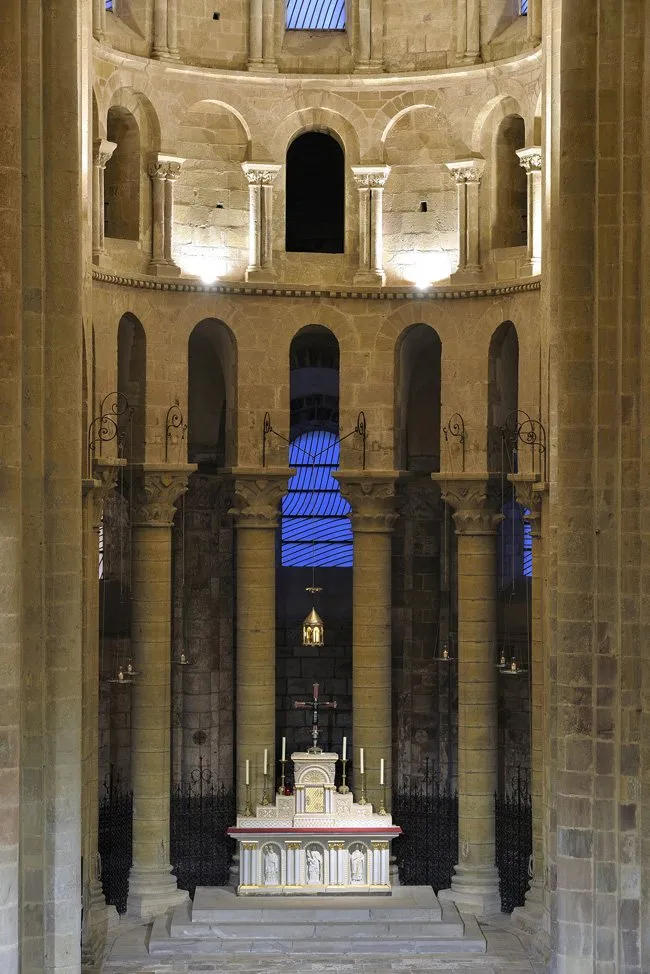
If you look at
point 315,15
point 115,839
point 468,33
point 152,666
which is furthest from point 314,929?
point 315,15

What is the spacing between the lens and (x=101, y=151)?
24.9 meters

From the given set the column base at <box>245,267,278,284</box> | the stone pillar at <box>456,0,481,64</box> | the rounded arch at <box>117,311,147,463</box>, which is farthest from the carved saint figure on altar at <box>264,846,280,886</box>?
the stone pillar at <box>456,0,481,64</box>

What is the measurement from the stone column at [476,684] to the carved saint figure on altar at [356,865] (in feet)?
6.68

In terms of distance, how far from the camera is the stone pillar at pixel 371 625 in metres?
27.2

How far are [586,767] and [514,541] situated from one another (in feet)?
37.5

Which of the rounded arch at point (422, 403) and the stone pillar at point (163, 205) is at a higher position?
the stone pillar at point (163, 205)

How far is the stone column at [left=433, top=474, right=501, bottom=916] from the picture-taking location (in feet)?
86.7

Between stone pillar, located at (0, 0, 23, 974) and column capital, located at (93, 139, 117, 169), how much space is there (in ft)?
25.3

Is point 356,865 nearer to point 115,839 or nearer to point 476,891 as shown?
point 476,891

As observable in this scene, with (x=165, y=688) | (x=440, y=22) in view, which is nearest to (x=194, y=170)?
(x=440, y=22)

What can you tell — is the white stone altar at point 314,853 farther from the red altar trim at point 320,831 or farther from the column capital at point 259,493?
the column capital at point 259,493

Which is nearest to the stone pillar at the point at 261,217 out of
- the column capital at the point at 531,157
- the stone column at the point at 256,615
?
the stone column at the point at 256,615

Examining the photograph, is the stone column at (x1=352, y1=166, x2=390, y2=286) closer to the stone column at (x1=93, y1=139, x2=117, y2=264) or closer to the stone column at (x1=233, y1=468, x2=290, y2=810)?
the stone column at (x1=233, y1=468, x2=290, y2=810)

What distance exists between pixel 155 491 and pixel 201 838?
5832 millimetres
